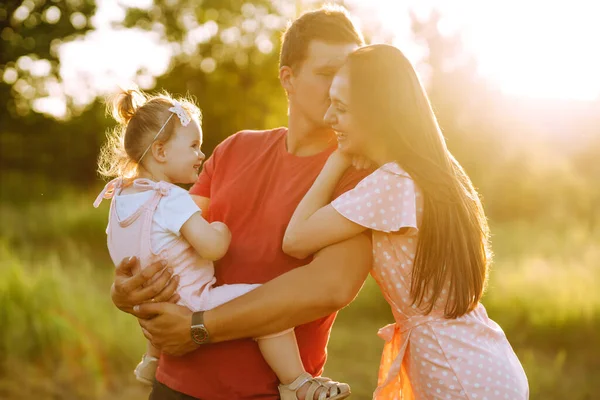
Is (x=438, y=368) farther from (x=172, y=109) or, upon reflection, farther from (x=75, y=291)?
(x=75, y=291)

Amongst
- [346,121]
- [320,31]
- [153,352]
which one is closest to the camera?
[346,121]

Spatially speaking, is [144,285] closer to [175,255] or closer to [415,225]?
[175,255]

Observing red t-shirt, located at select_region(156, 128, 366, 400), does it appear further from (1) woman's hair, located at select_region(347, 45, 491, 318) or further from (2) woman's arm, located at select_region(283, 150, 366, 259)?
(1) woman's hair, located at select_region(347, 45, 491, 318)

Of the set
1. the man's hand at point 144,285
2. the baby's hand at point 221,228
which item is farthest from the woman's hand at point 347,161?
the man's hand at point 144,285

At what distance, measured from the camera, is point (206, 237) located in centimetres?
232

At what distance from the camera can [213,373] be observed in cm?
235

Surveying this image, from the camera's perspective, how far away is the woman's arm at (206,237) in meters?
2.32

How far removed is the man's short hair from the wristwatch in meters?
0.94

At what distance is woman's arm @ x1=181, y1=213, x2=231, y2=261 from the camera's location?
232 cm

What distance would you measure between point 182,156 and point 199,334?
64 cm

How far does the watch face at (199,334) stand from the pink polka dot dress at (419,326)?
562mm

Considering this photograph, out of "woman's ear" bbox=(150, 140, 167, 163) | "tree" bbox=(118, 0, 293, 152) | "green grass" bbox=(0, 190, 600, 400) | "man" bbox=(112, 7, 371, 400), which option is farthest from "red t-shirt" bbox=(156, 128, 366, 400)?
"tree" bbox=(118, 0, 293, 152)

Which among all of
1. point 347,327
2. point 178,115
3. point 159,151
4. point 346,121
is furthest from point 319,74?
point 347,327

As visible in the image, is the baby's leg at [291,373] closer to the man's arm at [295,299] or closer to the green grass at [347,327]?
the man's arm at [295,299]
